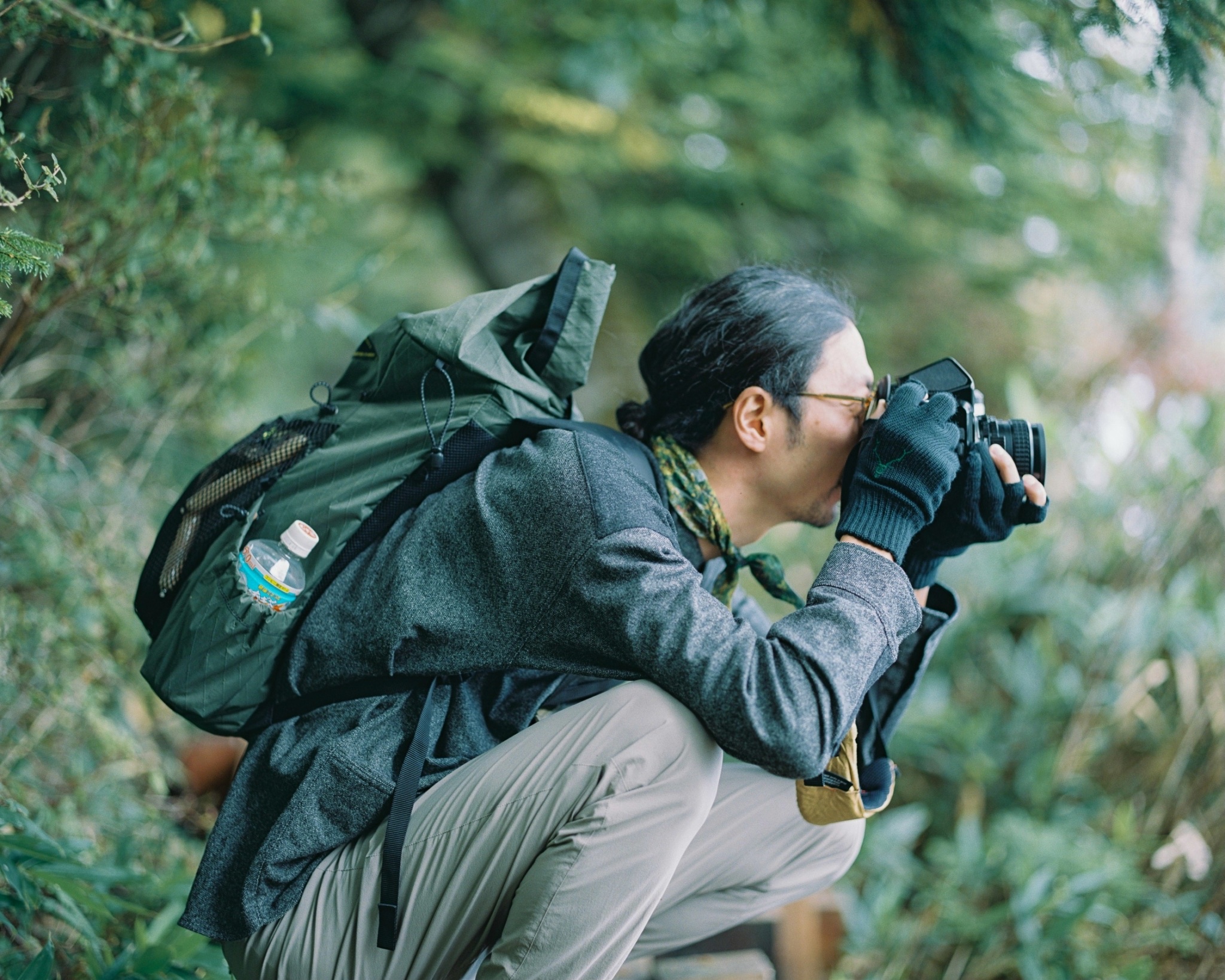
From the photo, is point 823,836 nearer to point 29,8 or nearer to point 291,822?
point 291,822

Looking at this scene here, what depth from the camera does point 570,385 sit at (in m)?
1.79

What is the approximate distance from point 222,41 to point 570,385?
36.3 inches

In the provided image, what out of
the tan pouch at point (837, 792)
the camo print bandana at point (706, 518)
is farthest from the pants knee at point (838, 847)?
the camo print bandana at point (706, 518)

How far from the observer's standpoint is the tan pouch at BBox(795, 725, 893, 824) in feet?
5.64

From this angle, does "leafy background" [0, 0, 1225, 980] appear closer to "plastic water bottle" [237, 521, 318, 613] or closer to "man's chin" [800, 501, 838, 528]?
"plastic water bottle" [237, 521, 318, 613]

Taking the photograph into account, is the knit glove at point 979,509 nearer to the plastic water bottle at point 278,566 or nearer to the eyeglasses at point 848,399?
the eyeglasses at point 848,399

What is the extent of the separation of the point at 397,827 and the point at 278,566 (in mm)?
442

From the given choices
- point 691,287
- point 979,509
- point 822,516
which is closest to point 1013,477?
point 979,509

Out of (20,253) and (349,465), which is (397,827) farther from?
(20,253)

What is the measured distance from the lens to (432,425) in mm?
1640

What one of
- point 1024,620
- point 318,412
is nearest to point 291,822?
point 318,412

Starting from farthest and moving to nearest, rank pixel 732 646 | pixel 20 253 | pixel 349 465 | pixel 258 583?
pixel 349 465 → pixel 258 583 → pixel 732 646 → pixel 20 253

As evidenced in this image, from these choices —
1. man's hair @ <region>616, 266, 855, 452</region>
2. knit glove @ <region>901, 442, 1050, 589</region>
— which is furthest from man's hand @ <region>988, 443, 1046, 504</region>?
man's hair @ <region>616, 266, 855, 452</region>

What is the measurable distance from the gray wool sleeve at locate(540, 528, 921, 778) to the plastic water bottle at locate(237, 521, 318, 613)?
0.41m
